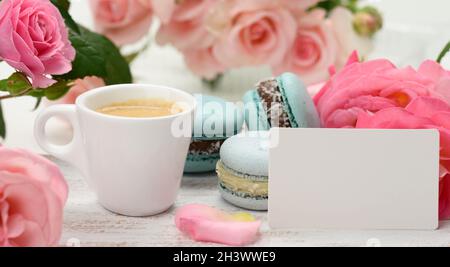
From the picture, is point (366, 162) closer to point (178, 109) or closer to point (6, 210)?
point (178, 109)

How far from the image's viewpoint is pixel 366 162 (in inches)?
32.0

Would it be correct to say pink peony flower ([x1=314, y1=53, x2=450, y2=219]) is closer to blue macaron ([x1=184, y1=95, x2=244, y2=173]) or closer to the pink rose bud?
blue macaron ([x1=184, y1=95, x2=244, y2=173])

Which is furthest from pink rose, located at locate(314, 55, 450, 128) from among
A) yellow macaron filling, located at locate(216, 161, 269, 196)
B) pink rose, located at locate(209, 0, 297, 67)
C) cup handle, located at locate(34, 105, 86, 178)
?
pink rose, located at locate(209, 0, 297, 67)

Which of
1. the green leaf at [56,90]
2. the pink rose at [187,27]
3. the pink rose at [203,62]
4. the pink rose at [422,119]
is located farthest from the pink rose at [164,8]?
the pink rose at [422,119]

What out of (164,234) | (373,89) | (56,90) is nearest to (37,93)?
(56,90)

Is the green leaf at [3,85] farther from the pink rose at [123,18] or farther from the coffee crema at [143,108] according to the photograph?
the pink rose at [123,18]

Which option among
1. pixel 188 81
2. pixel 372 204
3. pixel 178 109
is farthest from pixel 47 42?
pixel 188 81

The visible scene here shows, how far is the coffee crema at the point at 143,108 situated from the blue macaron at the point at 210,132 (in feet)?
0.21

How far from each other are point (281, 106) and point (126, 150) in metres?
0.20

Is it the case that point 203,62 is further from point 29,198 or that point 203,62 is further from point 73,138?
point 29,198

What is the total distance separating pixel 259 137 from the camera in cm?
92

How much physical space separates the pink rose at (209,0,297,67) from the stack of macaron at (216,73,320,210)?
0.35m

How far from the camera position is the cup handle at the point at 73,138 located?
2.78 feet
